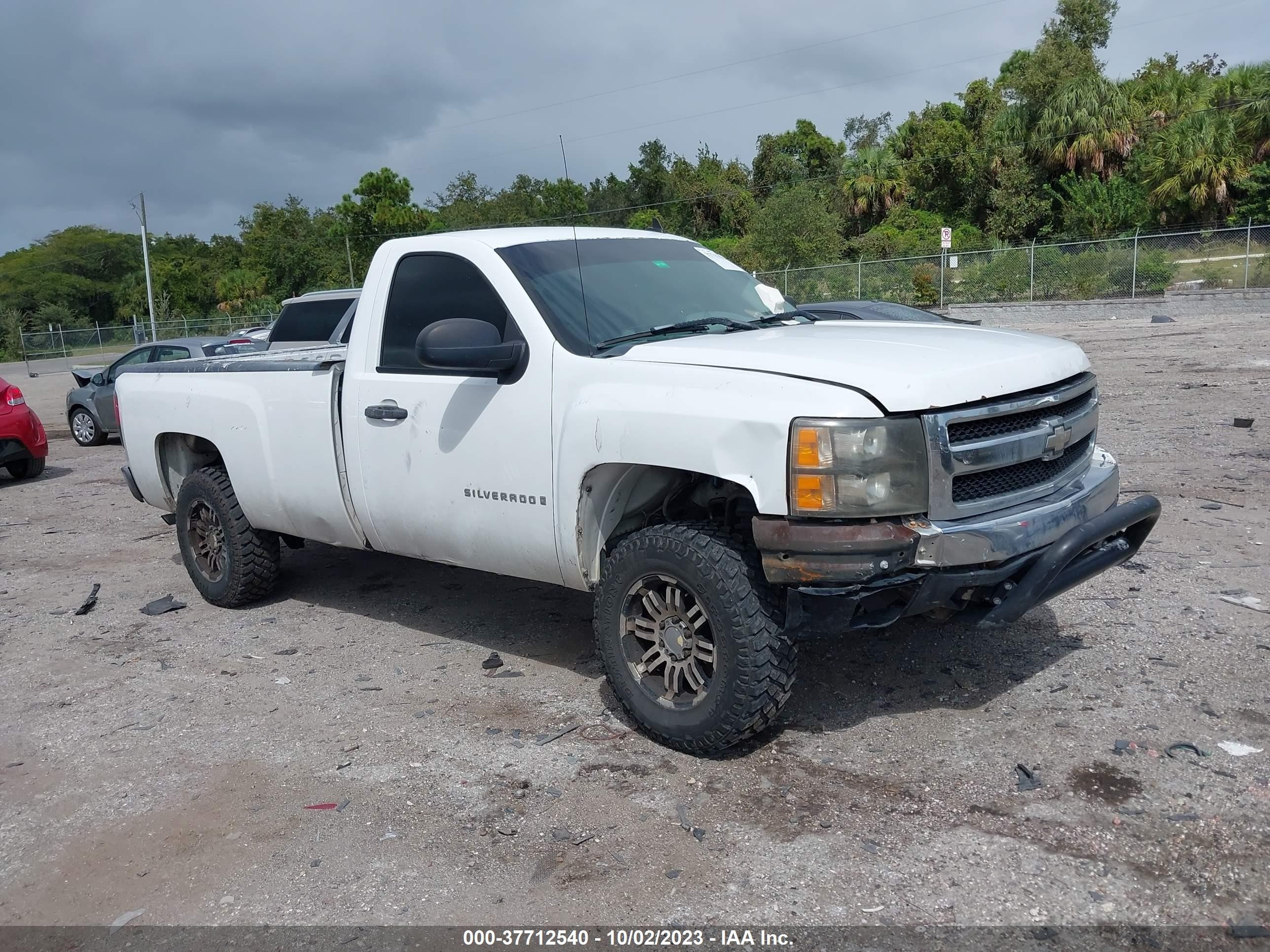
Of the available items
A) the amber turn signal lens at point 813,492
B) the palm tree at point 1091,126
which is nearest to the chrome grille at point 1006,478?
the amber turn signal lens at point 813,492

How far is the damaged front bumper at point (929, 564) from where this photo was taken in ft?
11.6

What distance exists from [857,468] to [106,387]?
1563 centimetres

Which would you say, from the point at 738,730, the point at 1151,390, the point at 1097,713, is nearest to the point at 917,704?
the point at 1097,713

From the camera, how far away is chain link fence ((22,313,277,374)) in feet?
161

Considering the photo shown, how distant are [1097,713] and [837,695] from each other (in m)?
1.04

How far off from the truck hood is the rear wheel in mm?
14778

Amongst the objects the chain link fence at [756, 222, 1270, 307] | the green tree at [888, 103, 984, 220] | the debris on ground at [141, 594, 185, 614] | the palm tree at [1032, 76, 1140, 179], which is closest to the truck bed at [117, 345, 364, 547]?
the debris on ground at [141, 594, 185, 614]

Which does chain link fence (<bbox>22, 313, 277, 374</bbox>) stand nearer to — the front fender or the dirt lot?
the dirt lot

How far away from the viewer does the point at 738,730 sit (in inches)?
153

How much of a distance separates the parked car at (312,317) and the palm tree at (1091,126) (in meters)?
38.7

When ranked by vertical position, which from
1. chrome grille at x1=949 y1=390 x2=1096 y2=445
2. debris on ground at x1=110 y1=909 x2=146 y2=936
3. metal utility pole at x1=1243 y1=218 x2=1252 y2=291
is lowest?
debris on ground at x1=110 y1=909 x2=146 y2=936

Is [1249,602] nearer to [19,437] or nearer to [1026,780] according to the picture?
[1026,780]

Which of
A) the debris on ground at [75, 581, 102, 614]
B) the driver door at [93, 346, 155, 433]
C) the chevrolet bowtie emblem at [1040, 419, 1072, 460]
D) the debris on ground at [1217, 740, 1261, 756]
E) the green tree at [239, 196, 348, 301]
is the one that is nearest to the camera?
the debris on ground at [1217, 740, 1261, 756]

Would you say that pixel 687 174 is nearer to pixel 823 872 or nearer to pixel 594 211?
pixel 594 211
